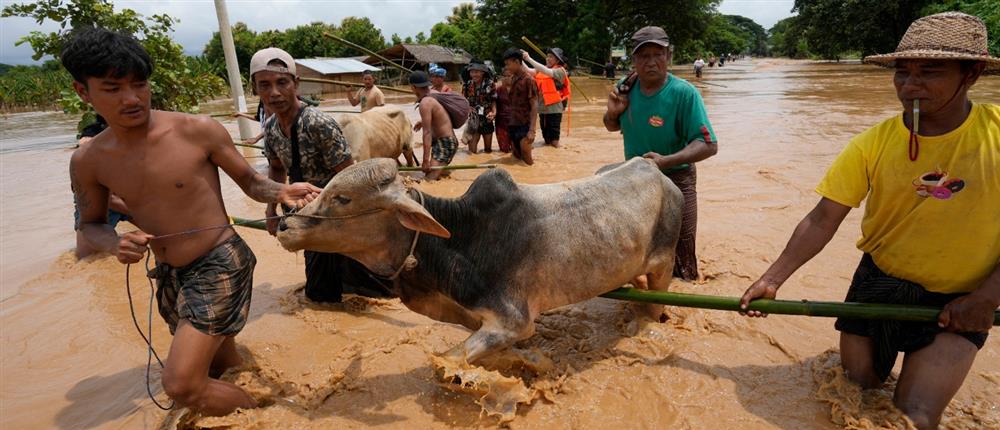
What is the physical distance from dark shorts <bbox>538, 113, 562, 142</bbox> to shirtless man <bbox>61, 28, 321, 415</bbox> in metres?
8.42

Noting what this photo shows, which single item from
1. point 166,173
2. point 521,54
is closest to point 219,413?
point 166,173

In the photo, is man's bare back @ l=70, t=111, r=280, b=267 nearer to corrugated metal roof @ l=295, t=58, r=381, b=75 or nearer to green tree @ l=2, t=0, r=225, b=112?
→ green tree @ l=2, t=0, r=225, b=112

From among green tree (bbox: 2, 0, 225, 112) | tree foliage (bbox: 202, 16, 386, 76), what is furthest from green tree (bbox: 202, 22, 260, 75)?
green tree (bbox: 2, 0, 225, 112)

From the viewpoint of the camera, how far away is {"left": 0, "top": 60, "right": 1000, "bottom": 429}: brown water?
3.02m

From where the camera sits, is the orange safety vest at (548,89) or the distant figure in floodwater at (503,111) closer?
the distant figure in floodwater at (503,111)

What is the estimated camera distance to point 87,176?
8.79 ft

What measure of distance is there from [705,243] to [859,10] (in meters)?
39.7

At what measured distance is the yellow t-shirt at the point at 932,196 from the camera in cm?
244

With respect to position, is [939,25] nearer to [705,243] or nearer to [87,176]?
[705,243]

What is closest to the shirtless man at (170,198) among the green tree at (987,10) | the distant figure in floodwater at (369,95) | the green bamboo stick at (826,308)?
the green bamboo stick at (826,308)

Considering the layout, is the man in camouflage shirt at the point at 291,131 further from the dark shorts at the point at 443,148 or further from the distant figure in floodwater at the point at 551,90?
the distant figure in floodwater at the point at 551,90

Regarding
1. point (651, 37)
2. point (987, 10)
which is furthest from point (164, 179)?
point (987, 10)

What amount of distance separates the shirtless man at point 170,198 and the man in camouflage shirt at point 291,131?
2.38 ft

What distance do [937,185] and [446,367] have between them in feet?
7.79
